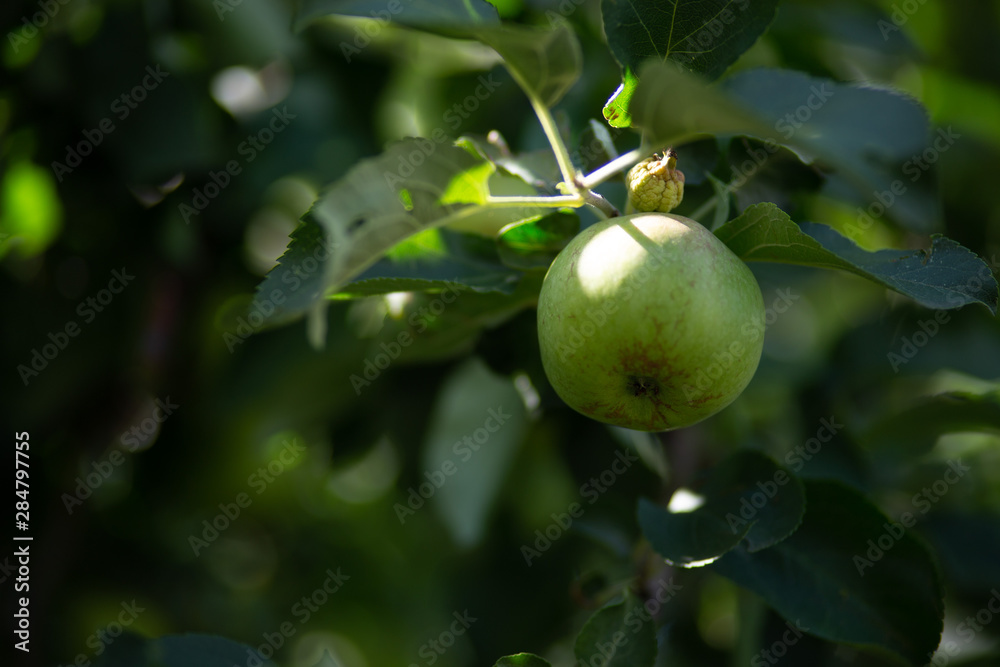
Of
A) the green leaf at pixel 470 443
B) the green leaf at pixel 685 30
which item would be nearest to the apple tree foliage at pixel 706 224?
the green leaf at pixel 685 30

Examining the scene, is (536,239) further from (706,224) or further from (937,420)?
(937,420)

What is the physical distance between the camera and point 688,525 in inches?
39.8

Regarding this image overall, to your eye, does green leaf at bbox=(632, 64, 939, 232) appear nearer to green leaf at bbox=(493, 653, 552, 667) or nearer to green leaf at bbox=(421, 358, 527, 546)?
green leaf at bbox=(493, 653, 552, 667)

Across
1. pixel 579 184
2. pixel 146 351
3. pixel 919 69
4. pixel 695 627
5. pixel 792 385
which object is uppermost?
pixel 579 184

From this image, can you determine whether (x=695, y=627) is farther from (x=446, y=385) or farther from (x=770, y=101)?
(x=770, y=101)

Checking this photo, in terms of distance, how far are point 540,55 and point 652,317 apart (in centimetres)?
29

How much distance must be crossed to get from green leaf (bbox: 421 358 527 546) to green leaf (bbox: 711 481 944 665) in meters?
0.74

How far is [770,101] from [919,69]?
5.38ft

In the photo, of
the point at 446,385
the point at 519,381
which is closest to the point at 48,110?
the point at 446,385

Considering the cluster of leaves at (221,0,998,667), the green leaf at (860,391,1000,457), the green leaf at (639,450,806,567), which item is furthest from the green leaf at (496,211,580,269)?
the green leaf at (860,391,1000,457)

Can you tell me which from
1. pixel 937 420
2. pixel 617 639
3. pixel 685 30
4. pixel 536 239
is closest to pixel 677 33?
pixel 685 30

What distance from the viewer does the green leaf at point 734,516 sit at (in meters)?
0.93

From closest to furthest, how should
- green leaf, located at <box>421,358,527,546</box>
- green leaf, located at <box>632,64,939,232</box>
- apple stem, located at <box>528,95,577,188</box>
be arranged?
green leaf, located at <box>632,64,939,232</box> → apple stem, located at <box>528,95,577,188</box> → green leaf, located at <box>421,358,527,546</box>

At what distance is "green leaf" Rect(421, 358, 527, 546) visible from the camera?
5.65 feet
